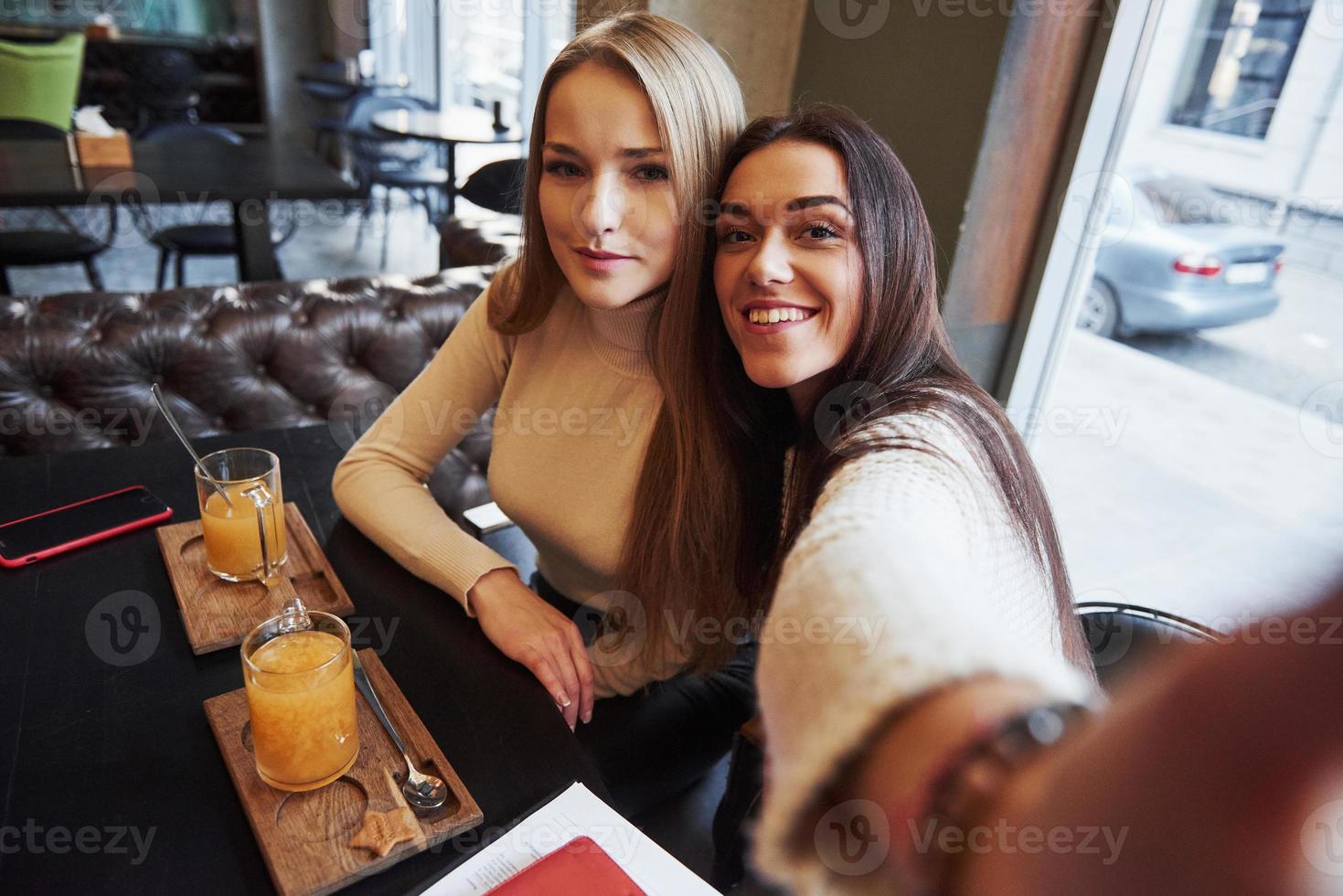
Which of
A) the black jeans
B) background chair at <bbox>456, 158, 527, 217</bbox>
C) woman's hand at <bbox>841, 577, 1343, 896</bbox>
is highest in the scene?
woman's hand at <bbox>841, 577, 1343, 896</bbox>

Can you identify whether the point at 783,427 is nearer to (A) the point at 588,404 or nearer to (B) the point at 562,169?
(A) the point at 588,404

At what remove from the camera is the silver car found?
1.76 meters

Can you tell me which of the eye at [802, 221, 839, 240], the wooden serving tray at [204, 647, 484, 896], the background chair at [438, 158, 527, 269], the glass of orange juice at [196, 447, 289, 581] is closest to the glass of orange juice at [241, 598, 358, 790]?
the wooden serving tray at [204, 647, 484, 896]

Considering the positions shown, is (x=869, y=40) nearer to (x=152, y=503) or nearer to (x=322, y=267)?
(x=152, y=503)

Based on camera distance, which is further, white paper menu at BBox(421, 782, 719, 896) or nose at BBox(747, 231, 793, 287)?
nose at BBox(747, 231, 793, 287)

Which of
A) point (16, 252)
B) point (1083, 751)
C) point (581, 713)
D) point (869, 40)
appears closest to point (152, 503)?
point (581, 713)

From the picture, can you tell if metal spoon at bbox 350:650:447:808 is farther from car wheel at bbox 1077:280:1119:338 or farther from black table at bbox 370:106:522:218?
black table at bbox 370:106:522:218

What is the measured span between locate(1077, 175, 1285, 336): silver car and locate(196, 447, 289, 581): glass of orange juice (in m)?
1.85

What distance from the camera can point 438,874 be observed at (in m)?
0.77

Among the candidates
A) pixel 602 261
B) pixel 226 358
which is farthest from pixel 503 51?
pixel 602 261

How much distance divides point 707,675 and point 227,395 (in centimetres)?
148

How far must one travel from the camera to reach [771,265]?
1014mm

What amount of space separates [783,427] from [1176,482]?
1318 millimetres

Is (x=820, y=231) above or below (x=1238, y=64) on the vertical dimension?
below
